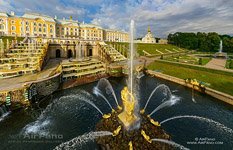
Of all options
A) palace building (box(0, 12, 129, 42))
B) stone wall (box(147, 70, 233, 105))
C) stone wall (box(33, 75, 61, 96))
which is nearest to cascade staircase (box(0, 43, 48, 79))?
stone wall (box(33, 75, 61, 96))

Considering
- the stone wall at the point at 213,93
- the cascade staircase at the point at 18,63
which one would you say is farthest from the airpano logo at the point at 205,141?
the cascade staircase at the point at 18,63

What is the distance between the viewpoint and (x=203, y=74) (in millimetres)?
33125

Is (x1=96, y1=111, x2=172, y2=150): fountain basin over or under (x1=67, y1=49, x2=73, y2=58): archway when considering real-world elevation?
under

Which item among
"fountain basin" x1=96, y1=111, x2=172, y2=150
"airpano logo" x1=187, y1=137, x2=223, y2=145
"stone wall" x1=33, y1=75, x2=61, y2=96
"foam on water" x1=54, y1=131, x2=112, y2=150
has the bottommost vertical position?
"airpano logo" x1=187, y1=137, x2=223, y2=145

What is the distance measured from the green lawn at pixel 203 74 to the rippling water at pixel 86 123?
15.8 feet

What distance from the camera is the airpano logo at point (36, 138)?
1300 cm

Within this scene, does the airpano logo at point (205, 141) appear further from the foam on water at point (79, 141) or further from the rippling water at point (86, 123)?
the foam on water at point (79, 141)

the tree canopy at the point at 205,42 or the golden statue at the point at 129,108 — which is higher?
the tree canopy at the point at 205,42

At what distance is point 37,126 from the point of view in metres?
→ 15.2

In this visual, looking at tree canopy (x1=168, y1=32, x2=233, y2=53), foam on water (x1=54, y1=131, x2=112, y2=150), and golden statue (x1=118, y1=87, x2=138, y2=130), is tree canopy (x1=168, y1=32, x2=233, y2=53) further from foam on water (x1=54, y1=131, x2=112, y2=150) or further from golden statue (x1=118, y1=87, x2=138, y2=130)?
foam on water (x1=54, y1=131, x2=112, y2=150)

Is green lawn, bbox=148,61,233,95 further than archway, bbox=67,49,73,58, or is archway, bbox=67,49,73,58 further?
archway, bbox=67,49,73,58

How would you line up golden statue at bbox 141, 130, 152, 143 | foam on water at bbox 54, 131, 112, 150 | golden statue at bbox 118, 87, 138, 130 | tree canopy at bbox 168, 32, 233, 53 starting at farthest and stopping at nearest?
tree canopy at bbox 168, 32, 233, 53, foam on water at bbox 54, 131, 112, 150, golden statue at bbox 118, 87, 138, 130, golden statue at bbox 141, 130, 152, 143

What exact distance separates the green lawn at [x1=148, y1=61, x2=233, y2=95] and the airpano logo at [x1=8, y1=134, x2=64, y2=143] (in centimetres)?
2483

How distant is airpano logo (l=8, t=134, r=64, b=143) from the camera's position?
13.0 metres
